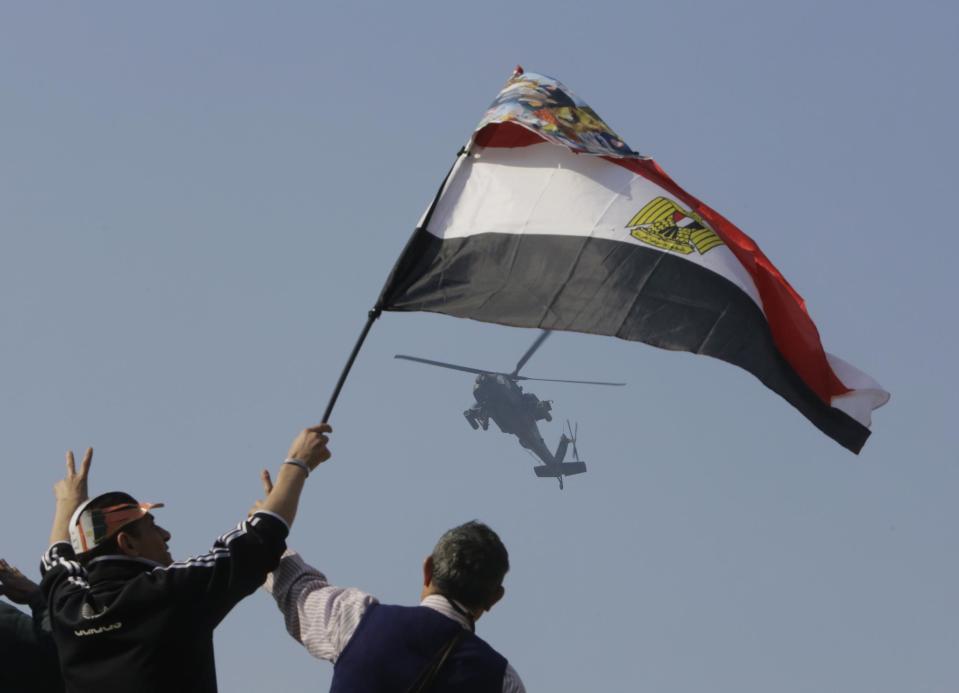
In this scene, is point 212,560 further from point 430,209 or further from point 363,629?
point 430,209

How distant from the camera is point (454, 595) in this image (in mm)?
5176

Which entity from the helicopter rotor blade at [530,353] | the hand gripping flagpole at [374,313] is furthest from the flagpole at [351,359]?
the helicopter rotor blade at [530,353]

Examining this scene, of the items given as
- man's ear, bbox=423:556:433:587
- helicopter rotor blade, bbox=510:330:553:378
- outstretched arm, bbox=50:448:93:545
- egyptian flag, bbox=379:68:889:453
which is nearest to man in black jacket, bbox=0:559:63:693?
outstretched arm, bbox=50:448:93:545

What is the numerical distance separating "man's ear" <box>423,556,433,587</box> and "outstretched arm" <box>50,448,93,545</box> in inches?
53.7

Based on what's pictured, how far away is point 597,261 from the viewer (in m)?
8.10

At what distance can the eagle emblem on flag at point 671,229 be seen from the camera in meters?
8.22

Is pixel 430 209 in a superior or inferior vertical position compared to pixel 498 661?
superior

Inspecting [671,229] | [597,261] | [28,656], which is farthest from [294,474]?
[671,229]

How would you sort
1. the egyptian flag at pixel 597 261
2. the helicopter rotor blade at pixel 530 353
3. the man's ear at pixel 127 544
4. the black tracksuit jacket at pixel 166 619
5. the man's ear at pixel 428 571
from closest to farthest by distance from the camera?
the black tracksuit jacket at pixel 166 619 < the man's ear at pixel 428 571 < the man's ear at pixel 127 544 < the egyptian flag at pixel 597 261 < the helicopter rotor blade at pixel 530 353

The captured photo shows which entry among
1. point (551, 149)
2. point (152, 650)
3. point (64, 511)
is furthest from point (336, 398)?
point (551, 149)

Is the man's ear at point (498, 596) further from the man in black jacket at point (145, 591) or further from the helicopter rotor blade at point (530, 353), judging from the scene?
the helicopter rotor blade at point (530, 353)

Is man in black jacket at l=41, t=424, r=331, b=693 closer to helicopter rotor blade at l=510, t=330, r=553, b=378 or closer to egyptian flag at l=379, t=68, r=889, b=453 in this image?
egyptian flag at l=379, t=68, r=889, b=453

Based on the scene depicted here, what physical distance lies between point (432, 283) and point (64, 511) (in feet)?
8.40

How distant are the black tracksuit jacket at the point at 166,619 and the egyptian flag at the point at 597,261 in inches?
106
